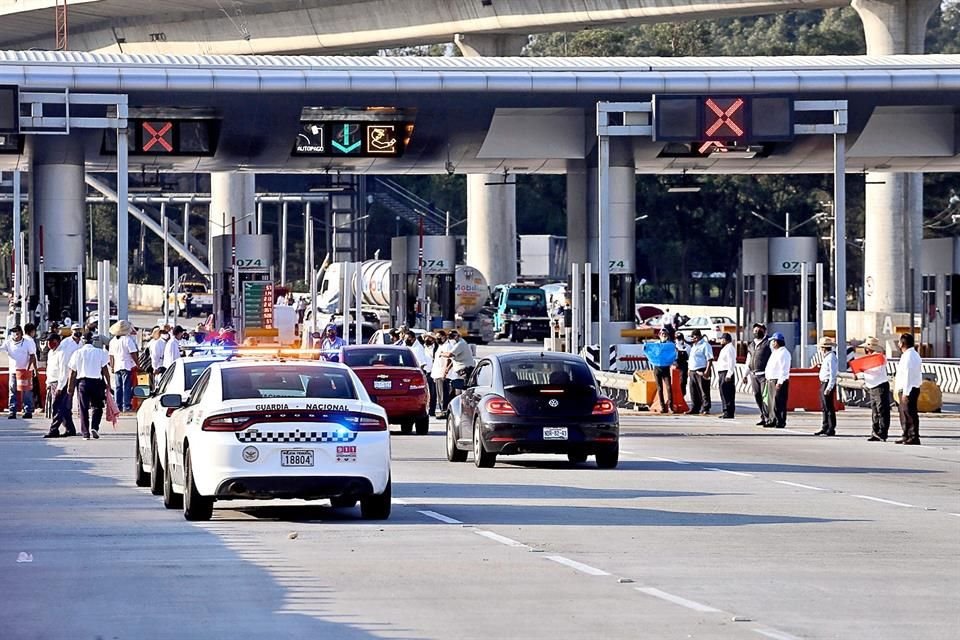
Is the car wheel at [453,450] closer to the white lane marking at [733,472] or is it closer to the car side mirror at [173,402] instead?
the white lane marking at [733,472]

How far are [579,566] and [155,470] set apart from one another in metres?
7.43

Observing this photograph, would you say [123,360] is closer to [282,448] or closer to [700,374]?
[700,374]

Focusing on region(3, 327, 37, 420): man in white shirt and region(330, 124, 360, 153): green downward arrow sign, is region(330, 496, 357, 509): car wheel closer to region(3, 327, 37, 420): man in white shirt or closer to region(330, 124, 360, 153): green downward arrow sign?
region(3, 327, 37, 420): man in white shirt

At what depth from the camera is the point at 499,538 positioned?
16547 mm

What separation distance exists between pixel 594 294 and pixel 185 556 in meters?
31.5

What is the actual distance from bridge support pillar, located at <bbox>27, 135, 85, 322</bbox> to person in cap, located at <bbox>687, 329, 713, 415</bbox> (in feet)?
44.3

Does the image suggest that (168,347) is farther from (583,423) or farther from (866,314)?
(866,314)

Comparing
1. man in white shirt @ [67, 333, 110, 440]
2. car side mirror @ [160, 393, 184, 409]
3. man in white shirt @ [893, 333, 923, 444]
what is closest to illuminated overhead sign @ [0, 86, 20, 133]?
man in white shirt @ [67, 333, 110, 440]

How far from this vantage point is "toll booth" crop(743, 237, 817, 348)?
1866 inches

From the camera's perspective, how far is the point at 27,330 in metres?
35.1

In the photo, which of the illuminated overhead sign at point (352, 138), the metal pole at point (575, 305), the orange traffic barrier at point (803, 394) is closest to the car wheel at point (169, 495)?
the orange traffic barrier at point (803, 394)

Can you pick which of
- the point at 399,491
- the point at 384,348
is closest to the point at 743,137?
the point at 384,348

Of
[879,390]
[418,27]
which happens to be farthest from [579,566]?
[418,27]

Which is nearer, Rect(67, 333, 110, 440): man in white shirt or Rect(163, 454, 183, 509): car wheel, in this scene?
Rect(163, 454, 183, 509): car wheel
